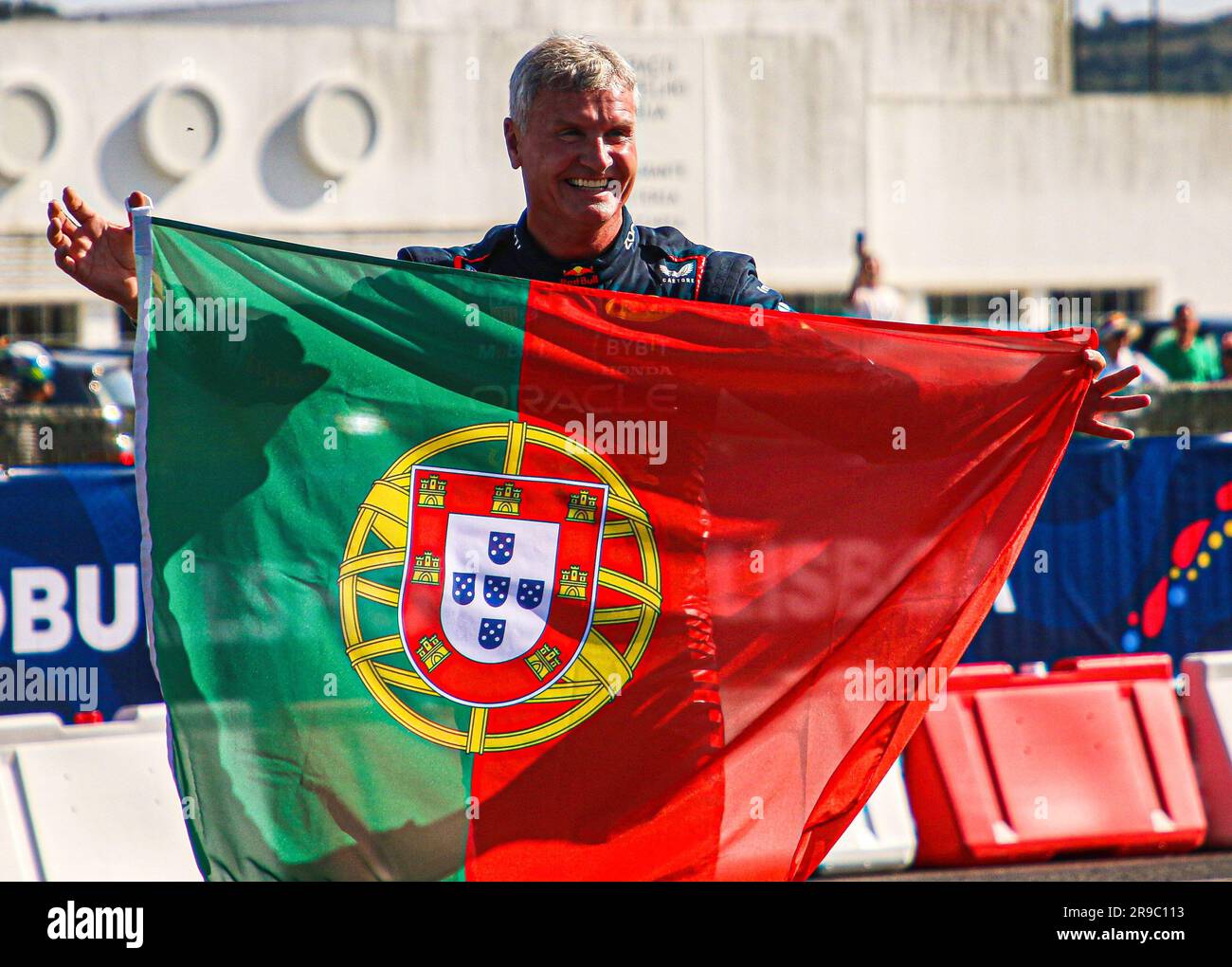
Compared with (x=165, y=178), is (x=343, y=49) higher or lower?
higher

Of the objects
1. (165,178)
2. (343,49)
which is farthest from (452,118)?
(165,178)

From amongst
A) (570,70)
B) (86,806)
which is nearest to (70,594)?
(86,806)

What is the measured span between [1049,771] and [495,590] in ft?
14.2

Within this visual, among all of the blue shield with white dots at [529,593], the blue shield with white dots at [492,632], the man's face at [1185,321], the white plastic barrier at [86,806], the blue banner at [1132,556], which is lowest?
the white plastic barrier at [86,806]

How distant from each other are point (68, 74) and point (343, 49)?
4.16 meters

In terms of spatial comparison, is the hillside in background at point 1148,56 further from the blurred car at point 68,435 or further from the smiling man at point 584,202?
the smiling man at point 584,202

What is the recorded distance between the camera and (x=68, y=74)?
2611cm

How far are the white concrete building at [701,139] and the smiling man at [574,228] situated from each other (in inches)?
882

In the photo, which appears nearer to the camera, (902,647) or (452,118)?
(902,647)

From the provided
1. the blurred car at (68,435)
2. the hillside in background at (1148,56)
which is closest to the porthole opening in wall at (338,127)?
the blurred car at (68,435)

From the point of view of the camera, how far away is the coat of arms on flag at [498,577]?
402cm

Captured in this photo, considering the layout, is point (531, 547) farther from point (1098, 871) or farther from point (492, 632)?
point (1098, 871)

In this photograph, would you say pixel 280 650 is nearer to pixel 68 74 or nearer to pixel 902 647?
pixel 902 647
